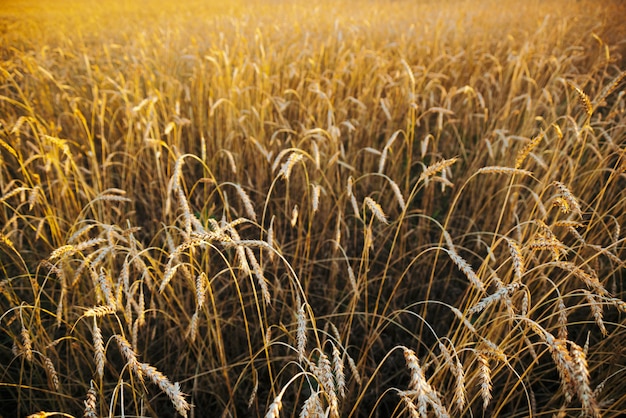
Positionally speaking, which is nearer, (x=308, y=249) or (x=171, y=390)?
(x=171, y=390)

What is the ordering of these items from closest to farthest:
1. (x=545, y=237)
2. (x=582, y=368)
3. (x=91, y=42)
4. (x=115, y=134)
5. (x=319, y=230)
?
(x=582, y=368) → (x=545, y=237) → (x=319, y=230) → (x=115, y=134) → (x=91, y=42)

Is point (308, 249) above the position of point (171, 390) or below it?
below

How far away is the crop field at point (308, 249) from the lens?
0.90 m

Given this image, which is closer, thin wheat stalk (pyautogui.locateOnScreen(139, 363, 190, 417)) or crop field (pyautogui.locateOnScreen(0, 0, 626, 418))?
thin wheat stalk (pyautogui.locateOnScreen(139, 363, 190, 417))

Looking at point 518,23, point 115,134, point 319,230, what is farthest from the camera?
point 518,23

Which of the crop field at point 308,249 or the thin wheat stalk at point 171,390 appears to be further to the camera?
the crop field at point 308,249

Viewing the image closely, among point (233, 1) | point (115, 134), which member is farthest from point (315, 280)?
point (233, 1)

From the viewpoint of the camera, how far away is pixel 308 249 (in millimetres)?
1483

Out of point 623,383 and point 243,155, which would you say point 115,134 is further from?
point 623,383

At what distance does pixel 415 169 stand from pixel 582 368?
1815 mm

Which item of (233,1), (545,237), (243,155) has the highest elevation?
(233,1)

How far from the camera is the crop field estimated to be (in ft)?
2.94

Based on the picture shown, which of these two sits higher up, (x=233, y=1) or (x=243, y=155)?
(x=233, y=1)

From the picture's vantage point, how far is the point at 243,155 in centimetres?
209
